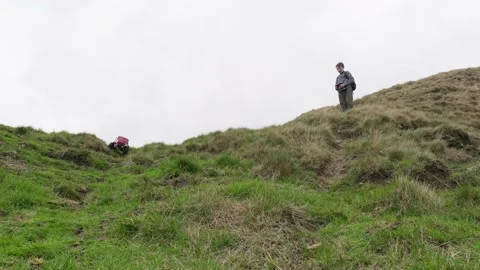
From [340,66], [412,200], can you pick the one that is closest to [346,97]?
[340,66]

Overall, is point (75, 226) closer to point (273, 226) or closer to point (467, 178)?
point (273, 226)

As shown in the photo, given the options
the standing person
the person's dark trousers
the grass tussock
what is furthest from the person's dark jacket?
the grass tussock

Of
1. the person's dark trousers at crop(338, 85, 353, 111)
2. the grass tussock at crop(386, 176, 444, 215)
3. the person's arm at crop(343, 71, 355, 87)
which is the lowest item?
the grass tussock at crop(386, 176, 444, 215)

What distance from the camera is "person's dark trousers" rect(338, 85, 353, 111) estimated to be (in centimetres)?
1424

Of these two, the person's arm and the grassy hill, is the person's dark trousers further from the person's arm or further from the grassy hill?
the grassy hill

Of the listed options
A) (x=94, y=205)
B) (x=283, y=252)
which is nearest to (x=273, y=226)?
(x=283, y=252)

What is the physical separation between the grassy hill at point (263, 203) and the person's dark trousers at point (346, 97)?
2567 millimetres

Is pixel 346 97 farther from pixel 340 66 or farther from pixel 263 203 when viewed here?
pixel 263 203

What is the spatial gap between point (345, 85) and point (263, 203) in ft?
29.5

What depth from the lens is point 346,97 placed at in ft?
47.7

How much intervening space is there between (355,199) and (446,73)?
17.8 m

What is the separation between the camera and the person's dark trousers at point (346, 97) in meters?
14.2

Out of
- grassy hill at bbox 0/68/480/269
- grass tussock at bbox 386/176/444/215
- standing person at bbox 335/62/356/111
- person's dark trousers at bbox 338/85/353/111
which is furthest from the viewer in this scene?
person's dark trousers at bbox 338/85/353/111

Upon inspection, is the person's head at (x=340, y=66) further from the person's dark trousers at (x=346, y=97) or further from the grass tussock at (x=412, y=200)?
the grass tussock at (x=412, y=200)
